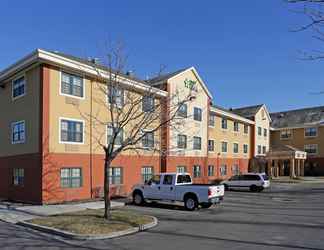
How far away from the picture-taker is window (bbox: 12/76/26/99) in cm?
2403

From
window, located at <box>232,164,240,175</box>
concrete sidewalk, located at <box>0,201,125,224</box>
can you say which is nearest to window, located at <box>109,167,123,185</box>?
concrete sidewalk, located at <box>0,201,125,224</box>

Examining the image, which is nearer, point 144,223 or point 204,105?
point 144,223

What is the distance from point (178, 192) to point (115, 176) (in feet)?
24.4

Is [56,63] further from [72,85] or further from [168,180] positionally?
[168,180]

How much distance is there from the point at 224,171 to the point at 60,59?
27.5 meters

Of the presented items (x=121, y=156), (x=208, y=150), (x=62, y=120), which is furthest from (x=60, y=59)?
(x=208, y=150)

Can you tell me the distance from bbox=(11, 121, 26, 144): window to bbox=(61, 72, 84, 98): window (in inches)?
142

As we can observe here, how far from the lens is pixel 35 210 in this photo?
1892cm

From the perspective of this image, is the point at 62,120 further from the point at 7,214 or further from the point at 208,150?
the point at 208,150

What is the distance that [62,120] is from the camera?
22891mm

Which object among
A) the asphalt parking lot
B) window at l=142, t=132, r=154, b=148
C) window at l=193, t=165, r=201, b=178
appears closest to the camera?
the asphalt parking lot

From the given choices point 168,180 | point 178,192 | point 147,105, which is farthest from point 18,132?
point 178,192

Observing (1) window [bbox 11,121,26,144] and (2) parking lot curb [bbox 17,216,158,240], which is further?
(1) window [bbox 11,121,26,144]

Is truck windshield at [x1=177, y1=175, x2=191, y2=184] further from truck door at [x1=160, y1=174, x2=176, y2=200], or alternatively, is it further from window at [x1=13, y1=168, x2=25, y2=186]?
window at [x1=13, y1=168, x2=25, y2=186]
